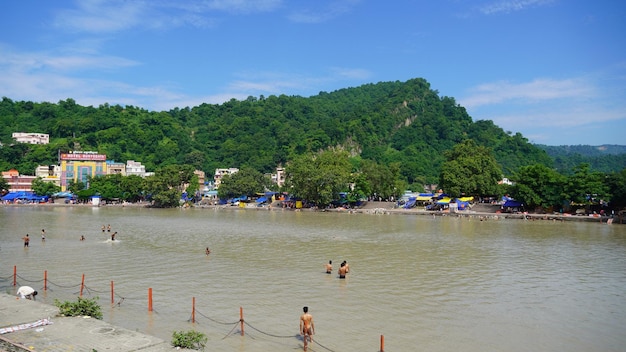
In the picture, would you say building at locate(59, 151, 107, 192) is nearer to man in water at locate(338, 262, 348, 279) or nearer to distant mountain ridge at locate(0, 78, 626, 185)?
distant mountain ridge at locate(0, 78, 626, 185)

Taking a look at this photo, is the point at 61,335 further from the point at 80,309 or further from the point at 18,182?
the point at 18,182

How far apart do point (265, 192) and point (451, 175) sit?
45.3m

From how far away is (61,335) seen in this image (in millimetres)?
11898

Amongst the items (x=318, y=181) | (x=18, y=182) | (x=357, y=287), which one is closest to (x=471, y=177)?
(x=318, y=181)

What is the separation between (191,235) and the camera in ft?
138

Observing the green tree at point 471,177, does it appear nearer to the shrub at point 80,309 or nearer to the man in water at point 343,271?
the man in water at point 343,271

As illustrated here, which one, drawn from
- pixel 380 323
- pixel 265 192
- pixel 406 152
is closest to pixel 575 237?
pixel 380 323

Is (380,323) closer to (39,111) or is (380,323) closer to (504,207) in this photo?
(504,207)

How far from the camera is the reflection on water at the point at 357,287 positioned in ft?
48.3

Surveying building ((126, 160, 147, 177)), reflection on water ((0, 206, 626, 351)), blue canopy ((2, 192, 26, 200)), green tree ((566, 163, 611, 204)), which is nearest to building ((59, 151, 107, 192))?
building ((126, 160, 147, 177))

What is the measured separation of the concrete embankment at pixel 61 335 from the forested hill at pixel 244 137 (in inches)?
4859

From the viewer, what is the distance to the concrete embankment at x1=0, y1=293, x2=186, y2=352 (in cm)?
1105

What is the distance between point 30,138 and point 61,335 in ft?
511

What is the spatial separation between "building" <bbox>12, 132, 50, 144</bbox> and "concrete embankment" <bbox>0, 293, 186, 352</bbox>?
150671mm
